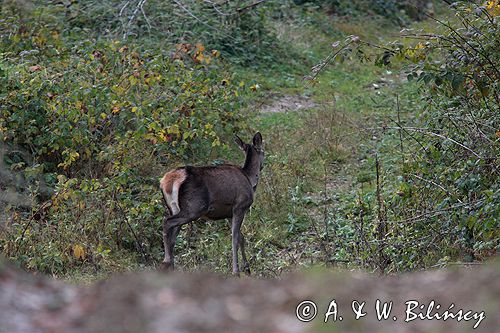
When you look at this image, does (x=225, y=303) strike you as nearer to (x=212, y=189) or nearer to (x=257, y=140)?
(x=212, y=189)

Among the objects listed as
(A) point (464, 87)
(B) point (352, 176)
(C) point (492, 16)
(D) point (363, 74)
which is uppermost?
(C) point (492, 16)

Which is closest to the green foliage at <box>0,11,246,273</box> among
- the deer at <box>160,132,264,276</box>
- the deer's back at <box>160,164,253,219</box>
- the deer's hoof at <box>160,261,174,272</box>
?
the deer's hoof at <box>160,261,174,272</box>

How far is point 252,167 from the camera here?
10688 millimetres

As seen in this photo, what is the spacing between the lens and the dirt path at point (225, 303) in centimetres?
426

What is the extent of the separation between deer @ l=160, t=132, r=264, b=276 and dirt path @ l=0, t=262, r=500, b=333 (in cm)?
446

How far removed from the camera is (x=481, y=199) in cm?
827

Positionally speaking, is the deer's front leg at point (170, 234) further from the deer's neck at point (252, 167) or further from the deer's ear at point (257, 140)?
the deer's ear at point (257, 140)

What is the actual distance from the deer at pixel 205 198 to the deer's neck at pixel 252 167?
0.19 metres

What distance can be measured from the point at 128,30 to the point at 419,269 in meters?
9.42

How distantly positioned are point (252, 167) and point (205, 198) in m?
1.20

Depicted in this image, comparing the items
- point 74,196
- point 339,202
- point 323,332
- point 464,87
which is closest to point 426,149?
point 464,87

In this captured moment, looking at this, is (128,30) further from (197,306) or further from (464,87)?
(197,306)

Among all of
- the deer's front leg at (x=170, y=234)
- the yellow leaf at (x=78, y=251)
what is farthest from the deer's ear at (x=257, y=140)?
the yellow leaf at (x=78, y=251)

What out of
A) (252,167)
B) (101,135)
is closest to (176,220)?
(252,167)
